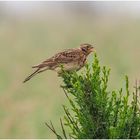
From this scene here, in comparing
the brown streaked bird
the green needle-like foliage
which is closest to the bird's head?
the brown streaked bird

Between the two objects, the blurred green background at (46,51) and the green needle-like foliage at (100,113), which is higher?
the green needle-like foliage at (100,113)

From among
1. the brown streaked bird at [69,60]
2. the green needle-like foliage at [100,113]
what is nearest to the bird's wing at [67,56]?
the brown streaked bird at [69,60]

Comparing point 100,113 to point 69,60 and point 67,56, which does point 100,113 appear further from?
Result: point 67,56

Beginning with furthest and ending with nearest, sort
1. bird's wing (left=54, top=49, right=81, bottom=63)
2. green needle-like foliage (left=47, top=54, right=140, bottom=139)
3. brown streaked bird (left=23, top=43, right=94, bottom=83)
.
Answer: bird's wing (left=54, top=49, right=81, bottom=63) < brown streaked bird (left=23, top=43, right=94, bottom=83) < green needle-like foliage (left=47, top=54, right=140, bottom=139)

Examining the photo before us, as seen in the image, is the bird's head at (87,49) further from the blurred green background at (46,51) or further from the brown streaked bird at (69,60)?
the blurred green background at (46,51)

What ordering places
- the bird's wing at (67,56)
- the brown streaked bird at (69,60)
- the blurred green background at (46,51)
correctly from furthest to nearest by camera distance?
the blurred green background at (46,51) < the bird's wing at (67,56) < the brown streaked bird at (69,60)

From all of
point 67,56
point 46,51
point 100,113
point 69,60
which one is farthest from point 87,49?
point 46,51

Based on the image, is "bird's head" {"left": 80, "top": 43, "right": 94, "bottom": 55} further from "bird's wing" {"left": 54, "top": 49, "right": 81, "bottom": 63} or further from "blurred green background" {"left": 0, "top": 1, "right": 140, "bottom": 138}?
"blurred green background" {"left": 0, "top": 1, "right": 140, "bottom": 138}
